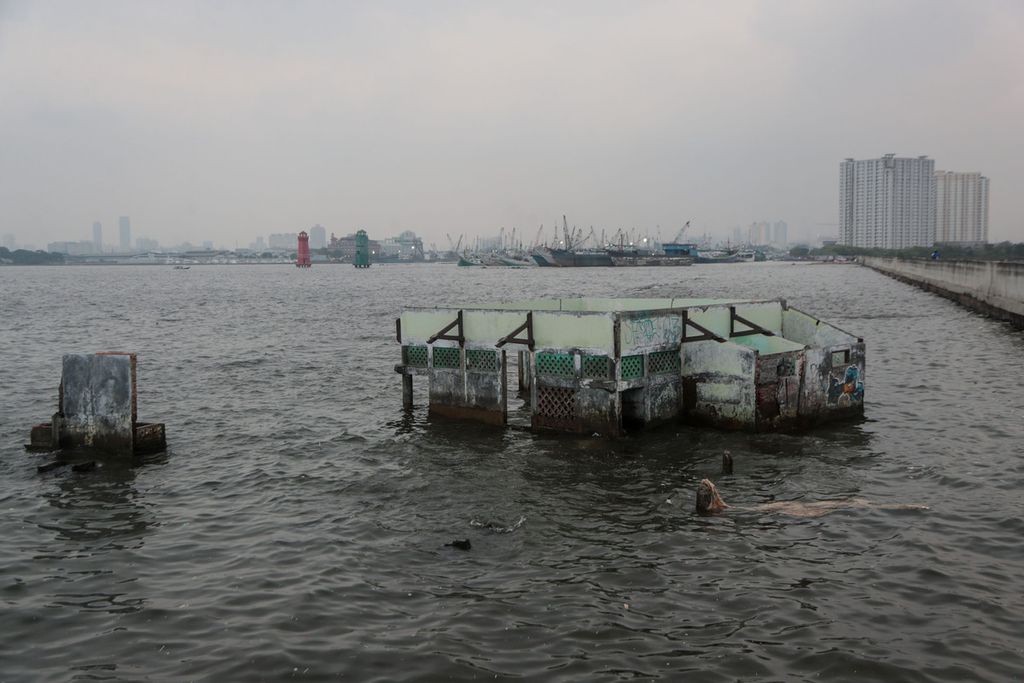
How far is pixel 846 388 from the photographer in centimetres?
1719

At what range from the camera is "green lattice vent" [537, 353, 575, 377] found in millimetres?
15539

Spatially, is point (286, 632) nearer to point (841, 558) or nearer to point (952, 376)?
point (841, 558)

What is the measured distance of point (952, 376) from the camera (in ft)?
78.8

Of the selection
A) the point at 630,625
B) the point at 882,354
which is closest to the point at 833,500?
the point at 630,625

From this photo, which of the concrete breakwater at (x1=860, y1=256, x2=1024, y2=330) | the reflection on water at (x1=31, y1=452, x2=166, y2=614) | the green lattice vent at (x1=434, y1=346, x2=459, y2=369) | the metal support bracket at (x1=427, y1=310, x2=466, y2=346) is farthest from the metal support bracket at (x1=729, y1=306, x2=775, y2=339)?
the concrete breakwater at (x1=860, y1=256, x2=1024, y2=330)

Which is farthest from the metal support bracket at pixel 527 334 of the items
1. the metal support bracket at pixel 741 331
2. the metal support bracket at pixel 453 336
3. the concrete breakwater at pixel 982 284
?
the concrete breakwater at pixel 982 284

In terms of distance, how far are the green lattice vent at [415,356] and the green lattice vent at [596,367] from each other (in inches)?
176

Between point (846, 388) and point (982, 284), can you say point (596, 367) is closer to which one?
point (846, 388)

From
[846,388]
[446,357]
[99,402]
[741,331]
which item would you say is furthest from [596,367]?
[99,402]

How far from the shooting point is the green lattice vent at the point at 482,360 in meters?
16.9

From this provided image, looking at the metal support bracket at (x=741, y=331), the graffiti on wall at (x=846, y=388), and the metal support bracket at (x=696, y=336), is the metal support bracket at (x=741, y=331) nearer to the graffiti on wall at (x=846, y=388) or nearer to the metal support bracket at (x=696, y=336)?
→ the metal support bracket at (x=696, y=336)

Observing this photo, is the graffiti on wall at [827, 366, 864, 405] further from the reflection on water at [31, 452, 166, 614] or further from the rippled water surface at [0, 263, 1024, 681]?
the reflection on water at [31, 452, 166, 614]

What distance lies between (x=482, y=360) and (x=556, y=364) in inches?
81.2

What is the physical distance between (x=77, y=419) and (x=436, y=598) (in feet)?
32.6
